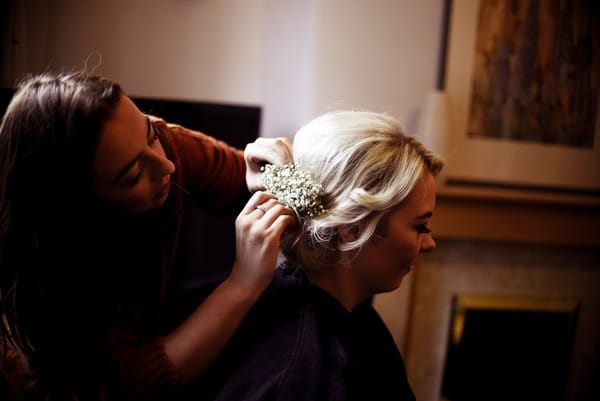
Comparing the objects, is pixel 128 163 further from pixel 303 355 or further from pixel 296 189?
pixel 303 355

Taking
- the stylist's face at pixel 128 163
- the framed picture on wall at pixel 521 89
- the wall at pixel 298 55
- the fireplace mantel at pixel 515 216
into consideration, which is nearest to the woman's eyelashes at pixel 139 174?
the stylist's face at pixel 128 163

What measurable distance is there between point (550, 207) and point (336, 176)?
126 centimetres

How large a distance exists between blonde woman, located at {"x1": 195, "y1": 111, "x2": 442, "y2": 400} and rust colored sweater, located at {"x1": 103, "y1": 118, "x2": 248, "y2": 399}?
17 cm

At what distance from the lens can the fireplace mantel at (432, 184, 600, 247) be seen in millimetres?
1557

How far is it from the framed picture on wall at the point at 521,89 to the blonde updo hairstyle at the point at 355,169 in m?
0.85

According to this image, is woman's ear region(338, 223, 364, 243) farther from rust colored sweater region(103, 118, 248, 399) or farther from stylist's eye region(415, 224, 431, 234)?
rust colored sweater region(103, 118, 248, 399)

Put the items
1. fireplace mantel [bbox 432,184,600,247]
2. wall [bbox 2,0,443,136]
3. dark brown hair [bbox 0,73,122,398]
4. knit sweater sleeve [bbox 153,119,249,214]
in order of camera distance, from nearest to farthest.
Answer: dark brown hair [bbox 0,73,122,398], knit sweater sleeve [bbox 153,119,249,214], wall [bbox 2,0,443,136], fireplace mantel [bbox 432,184,600,247]

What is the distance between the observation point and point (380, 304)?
1.62 meters

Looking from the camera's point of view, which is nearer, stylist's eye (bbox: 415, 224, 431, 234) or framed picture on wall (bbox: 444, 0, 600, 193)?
stylist's eye (bbox: 415, 224, 431, 234)

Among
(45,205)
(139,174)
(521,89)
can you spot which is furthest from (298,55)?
(45,205)

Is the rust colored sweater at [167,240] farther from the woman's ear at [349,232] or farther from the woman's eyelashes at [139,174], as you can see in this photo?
the woman's ear at [349,232]

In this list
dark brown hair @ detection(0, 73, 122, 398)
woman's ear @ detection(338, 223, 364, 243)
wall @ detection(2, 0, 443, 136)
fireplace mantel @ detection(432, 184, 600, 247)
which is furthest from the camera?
fireplace mantel @ detection(432, 184, 600, 247)

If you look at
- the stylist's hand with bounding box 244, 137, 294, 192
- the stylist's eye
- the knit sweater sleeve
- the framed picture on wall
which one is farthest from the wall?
the stylist's eye

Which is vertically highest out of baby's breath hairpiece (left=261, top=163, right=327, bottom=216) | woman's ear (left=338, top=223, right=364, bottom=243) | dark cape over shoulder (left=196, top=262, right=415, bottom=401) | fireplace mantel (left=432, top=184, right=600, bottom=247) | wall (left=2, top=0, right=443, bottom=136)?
wall (left=2, top=0, right=443, bottom=136)
